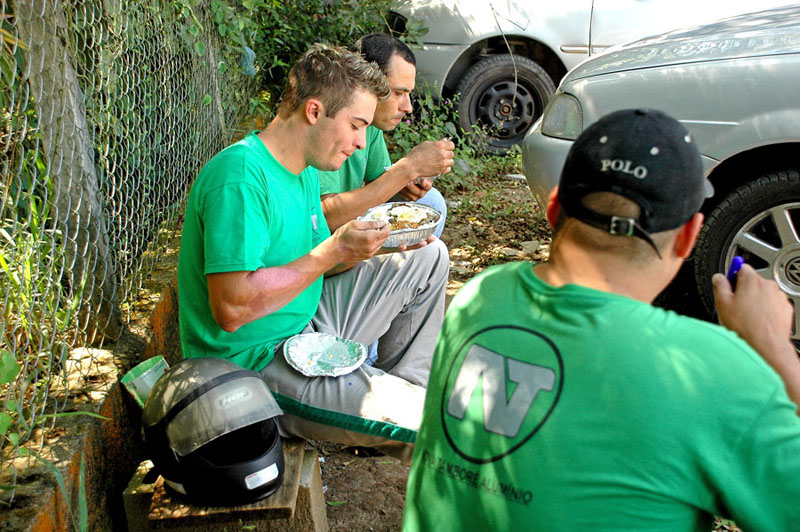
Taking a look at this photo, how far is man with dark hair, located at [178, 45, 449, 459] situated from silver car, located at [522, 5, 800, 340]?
160 centimetres

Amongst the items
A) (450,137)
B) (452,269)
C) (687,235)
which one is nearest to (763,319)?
(687,235)

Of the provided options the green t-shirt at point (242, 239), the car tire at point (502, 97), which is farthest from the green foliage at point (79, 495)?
the car tire at point (502, 97)

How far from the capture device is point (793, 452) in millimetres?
1194

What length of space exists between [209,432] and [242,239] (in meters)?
0.60

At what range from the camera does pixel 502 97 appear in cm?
725

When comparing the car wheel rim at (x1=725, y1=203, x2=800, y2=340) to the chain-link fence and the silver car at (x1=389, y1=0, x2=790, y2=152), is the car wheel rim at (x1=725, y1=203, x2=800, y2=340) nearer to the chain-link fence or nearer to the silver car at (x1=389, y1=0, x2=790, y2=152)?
the chain-link fence

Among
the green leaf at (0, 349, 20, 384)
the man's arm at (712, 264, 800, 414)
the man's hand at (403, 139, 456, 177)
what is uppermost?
the man's arm at (712, 264, 800, 414)

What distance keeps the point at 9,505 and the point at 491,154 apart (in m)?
5.88

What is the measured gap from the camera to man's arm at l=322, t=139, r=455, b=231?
11.9ft

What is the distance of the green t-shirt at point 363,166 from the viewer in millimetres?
3986

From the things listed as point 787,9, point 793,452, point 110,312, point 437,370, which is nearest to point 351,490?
point 110,312

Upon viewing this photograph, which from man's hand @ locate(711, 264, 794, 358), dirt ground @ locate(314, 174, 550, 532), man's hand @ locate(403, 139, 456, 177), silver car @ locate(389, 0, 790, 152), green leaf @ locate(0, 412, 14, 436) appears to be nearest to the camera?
man's hand @ locate(711, 264, 794, 358)

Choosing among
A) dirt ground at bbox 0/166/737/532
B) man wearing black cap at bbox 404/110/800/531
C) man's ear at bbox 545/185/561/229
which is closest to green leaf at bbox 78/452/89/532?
dirt ground at bbox 0/166/737/532

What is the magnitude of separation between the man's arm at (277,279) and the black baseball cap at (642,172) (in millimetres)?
1283
